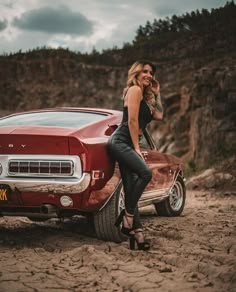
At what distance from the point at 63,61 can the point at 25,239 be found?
2045 cm

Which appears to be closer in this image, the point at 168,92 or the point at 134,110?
the point at 134,110

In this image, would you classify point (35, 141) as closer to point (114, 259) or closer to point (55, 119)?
point (55, 119)

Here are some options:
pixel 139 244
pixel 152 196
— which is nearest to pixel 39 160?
pixel 139 244

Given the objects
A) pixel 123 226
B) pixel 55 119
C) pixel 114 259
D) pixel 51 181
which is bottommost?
pixel 114 259

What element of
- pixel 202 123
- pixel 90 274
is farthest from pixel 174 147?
pixel 90 274

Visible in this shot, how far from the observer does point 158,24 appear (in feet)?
89.1

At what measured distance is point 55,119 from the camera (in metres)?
5.55

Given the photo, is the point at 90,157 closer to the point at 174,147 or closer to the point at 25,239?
the point at 25,239

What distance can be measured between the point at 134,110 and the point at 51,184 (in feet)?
3.67

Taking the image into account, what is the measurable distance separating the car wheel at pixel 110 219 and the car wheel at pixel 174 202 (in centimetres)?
216

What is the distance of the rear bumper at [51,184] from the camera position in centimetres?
484

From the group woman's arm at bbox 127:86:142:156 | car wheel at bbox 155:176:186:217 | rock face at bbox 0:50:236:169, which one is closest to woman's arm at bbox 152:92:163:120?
woman's arm at bbox 127:86:142:156

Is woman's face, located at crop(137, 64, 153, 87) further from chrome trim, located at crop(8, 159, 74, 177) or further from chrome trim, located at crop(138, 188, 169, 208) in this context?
chrome trim, located at crop(138, 188, 169, 208)

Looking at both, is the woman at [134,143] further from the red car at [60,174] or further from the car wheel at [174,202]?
the car wheel at [174,202]
